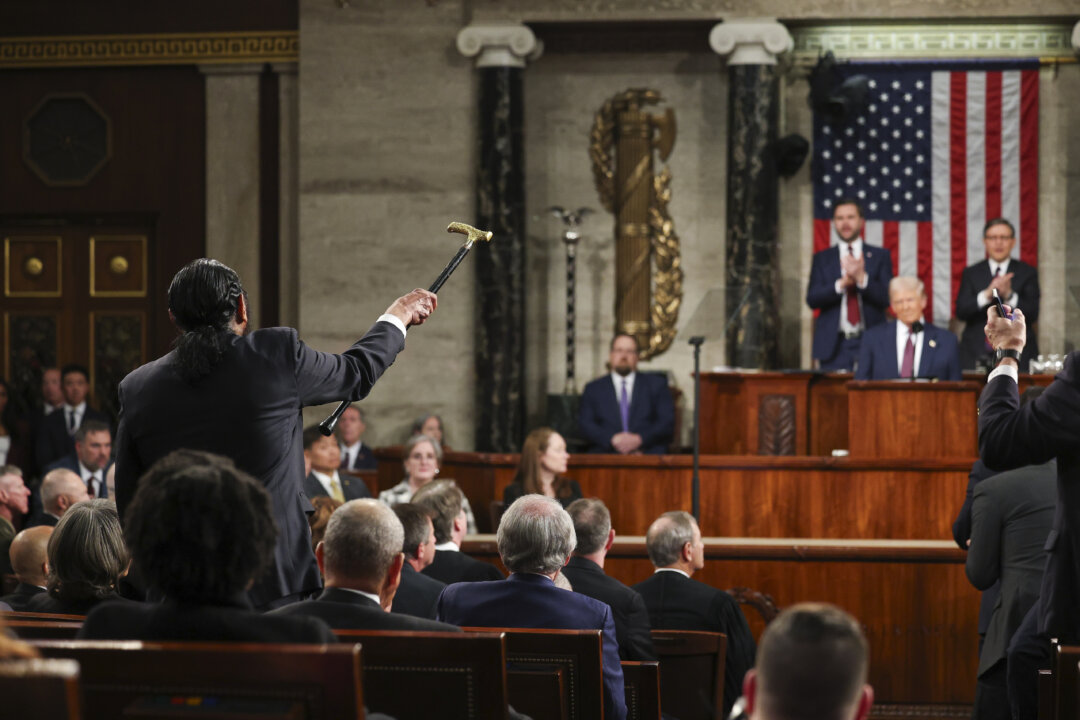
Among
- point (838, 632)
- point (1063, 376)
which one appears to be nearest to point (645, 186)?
point (1063, 376)

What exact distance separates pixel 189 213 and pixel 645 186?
3775 mm

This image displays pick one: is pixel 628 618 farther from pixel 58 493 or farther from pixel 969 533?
pixel 58 493

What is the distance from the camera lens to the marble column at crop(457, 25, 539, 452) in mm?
10703

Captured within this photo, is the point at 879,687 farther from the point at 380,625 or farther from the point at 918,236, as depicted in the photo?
the point at 918,236

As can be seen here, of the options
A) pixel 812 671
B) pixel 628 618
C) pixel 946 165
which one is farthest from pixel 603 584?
pixel 946 165

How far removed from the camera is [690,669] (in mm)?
4516

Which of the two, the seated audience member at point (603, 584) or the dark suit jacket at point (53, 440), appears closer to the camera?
the seated audience member at point (603, 584)

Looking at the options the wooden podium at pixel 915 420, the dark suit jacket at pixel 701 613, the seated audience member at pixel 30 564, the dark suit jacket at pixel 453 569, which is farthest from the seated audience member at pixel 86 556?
the wooden podium at pixel 915 420

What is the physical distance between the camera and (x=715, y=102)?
36.6 feet

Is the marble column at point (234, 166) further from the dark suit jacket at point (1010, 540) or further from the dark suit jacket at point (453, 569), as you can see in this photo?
the dark suit jacket at point (1010, 540)

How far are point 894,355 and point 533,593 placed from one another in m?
5.35

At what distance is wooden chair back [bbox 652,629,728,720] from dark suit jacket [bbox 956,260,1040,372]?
5.60 metres

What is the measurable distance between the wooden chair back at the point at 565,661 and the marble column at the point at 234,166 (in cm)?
854

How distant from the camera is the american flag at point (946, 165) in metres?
10.8
